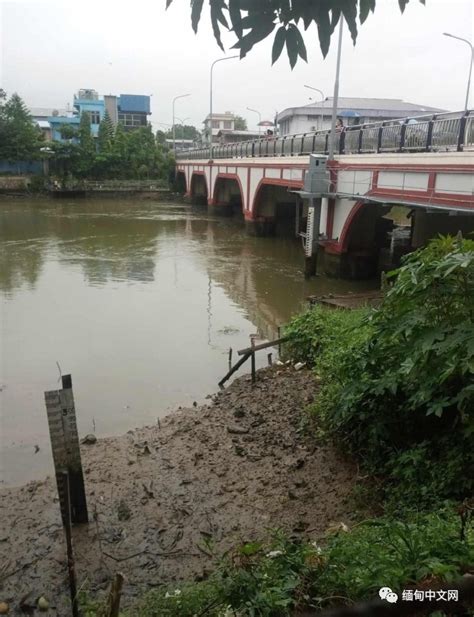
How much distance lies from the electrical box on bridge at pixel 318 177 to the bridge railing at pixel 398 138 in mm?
782

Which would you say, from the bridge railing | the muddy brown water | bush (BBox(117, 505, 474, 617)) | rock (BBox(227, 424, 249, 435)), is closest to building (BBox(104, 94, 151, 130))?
the muddy brown water

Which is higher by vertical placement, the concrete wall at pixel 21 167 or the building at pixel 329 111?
the building at pixel 329 111

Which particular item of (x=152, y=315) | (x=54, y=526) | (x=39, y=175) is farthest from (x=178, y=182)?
(x=54, y=526)

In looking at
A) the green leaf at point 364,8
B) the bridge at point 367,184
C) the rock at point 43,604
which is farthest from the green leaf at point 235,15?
the bridge at point 367,184

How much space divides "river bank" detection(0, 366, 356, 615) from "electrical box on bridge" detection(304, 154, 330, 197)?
1090 cm

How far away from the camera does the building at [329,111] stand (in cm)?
4525

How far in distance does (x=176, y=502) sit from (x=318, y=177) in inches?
524

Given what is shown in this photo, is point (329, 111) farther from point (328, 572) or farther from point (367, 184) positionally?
point (328, 572)

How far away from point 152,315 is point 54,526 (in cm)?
812

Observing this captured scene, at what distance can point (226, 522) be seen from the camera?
4.80 meters

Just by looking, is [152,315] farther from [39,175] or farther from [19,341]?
[39,175]

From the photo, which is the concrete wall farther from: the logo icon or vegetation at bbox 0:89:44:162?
the logo icon

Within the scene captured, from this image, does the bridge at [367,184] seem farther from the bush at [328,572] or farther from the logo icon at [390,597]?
the logo icon at [390,597]

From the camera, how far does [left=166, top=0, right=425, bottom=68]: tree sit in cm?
194
